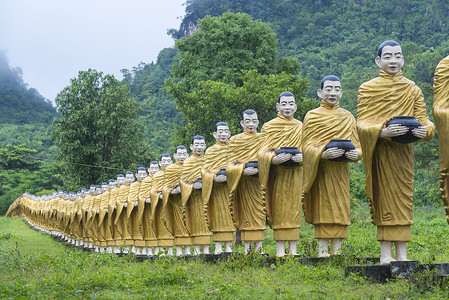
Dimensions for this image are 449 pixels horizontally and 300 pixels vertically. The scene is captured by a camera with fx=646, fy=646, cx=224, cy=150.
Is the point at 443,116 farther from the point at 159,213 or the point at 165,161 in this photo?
the point at 159,213

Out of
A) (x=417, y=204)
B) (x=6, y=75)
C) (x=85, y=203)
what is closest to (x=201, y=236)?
(x=85, y=203)

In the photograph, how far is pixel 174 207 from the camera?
50.4ft

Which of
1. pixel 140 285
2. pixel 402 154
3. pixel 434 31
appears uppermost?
pixel 434 31

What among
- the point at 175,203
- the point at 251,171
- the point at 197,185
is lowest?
the point at 175,203

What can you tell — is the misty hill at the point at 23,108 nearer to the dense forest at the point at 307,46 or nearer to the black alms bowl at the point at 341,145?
the dense forest at the point at 307,46

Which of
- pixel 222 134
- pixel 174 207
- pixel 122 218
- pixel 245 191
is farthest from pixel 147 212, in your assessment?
pixel 245 191

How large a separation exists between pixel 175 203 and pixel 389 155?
829 cm

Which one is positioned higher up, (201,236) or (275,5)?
(275,5)

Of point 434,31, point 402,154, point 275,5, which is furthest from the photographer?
point 275,5

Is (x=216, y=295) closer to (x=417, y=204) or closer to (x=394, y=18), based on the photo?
(x=417, y=204)

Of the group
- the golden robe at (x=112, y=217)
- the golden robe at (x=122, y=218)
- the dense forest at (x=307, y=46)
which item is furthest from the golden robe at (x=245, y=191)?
the dense forest at (x=307, y=46)

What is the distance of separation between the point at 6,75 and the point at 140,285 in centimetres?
9572

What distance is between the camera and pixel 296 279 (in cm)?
805

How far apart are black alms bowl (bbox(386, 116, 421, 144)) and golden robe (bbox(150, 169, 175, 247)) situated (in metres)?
8.91
